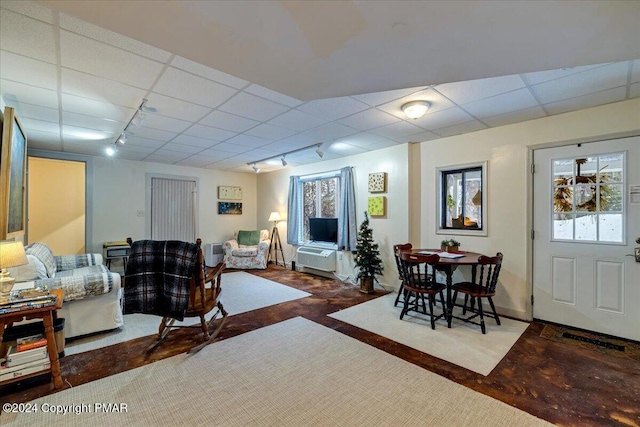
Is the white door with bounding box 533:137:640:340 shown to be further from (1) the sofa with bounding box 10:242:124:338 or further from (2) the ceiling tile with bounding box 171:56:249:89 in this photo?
(1) the sofa with bounding box 10:242:124:338

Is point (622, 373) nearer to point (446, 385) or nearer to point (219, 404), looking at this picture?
point (446, 385)

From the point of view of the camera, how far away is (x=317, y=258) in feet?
18.7

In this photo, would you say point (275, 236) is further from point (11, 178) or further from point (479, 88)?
point (479, 88)

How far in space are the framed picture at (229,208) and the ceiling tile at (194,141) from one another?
2.73m

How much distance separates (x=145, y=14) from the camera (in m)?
1.14

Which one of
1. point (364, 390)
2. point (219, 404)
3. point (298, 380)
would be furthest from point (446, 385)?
point (219, 404)

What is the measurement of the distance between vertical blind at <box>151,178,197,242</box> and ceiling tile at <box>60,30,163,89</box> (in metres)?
4.37

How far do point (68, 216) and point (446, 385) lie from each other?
7.64 metres

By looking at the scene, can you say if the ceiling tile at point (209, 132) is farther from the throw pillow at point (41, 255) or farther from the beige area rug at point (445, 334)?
the beige area rug at point (445, 334)

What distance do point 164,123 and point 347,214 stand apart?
10.6 feet

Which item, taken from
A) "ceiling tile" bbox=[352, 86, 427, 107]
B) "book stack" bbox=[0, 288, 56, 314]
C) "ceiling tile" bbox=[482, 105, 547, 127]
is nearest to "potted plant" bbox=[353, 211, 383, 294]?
"ceiling tile" bbox=[482, 105, 547, 127]

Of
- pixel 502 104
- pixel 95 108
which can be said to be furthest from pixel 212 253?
pixel 502 104

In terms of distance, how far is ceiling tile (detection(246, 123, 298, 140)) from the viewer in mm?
3580

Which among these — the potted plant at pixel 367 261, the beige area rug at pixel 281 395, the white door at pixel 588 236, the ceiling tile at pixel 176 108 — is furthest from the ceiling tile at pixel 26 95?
the white door at pixel 588 236
